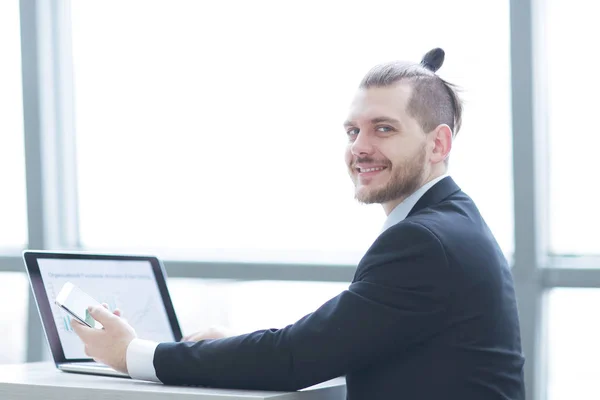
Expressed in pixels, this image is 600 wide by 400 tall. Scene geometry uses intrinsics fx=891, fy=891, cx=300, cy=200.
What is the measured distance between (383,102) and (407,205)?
0.25 metres

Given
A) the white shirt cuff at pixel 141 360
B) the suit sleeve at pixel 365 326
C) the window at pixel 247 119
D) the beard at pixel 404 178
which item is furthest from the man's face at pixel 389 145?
the window at pixel 247 119

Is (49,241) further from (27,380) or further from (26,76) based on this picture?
(27,380)

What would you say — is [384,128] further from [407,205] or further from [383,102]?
[407,205]

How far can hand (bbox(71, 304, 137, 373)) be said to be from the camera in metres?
2.00

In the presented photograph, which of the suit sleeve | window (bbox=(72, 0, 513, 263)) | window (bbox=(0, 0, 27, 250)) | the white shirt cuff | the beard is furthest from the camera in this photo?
window (bbox=(0, 0, 27, 250))

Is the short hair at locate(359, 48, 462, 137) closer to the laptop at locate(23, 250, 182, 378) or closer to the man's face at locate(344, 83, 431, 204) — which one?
the man's face at locate(344, 83, 431, 204)

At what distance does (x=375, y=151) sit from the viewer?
82.3 inches

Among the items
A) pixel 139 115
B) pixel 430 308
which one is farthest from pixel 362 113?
pixel 139 115

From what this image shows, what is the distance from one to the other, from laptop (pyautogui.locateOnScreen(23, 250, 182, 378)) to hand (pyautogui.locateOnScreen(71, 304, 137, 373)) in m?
0.13

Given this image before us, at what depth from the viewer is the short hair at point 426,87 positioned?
2.11 metres

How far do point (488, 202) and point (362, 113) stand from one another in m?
1.15

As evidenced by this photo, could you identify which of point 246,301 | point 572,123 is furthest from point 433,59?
point 246,301

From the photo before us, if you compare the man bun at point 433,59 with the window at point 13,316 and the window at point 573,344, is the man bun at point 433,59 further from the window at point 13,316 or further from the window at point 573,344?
the window at point 13,316

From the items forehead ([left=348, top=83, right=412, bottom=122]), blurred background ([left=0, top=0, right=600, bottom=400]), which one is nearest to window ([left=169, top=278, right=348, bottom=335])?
blurred background ([left=0, top=0, right=600, bottom=400])
